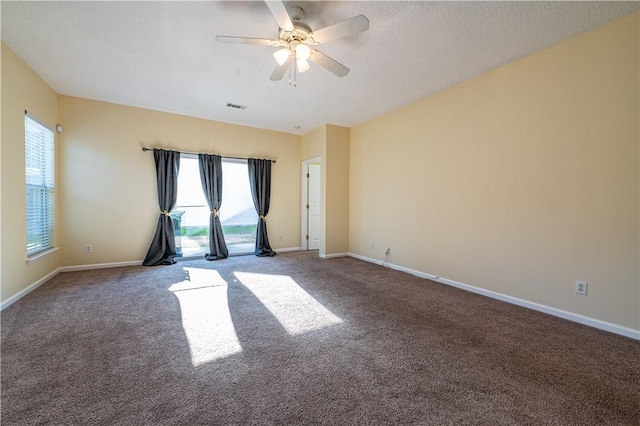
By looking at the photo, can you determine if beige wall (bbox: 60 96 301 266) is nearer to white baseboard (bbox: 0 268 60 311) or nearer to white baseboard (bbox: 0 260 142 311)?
white baseboard (bbox: 0 260 142 311)

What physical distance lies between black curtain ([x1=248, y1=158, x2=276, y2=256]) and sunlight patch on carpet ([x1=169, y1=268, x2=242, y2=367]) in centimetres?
167

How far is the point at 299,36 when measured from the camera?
228 centimetres

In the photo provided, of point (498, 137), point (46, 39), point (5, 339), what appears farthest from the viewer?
point (498, 137)

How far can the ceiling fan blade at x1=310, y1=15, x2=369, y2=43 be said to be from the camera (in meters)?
1.92

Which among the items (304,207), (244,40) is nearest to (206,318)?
(244,40)

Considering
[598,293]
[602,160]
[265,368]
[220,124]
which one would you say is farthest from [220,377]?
[220,124]

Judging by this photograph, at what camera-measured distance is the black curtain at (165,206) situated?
15.1 feet

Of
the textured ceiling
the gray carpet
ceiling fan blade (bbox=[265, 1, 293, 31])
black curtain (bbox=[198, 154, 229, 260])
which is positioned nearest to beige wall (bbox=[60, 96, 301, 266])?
black curtain (bbox=[198, 154, 229, 260])

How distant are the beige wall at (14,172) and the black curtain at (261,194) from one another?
3.13 meters

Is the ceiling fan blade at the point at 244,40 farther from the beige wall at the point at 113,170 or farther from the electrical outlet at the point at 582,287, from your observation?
the electrical outlet at the point at 582,287

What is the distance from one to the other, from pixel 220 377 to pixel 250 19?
110 inches

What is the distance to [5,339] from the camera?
2119 mm

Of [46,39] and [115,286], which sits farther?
[115,286]

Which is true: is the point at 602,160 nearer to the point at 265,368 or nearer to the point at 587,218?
the point at 587,218
